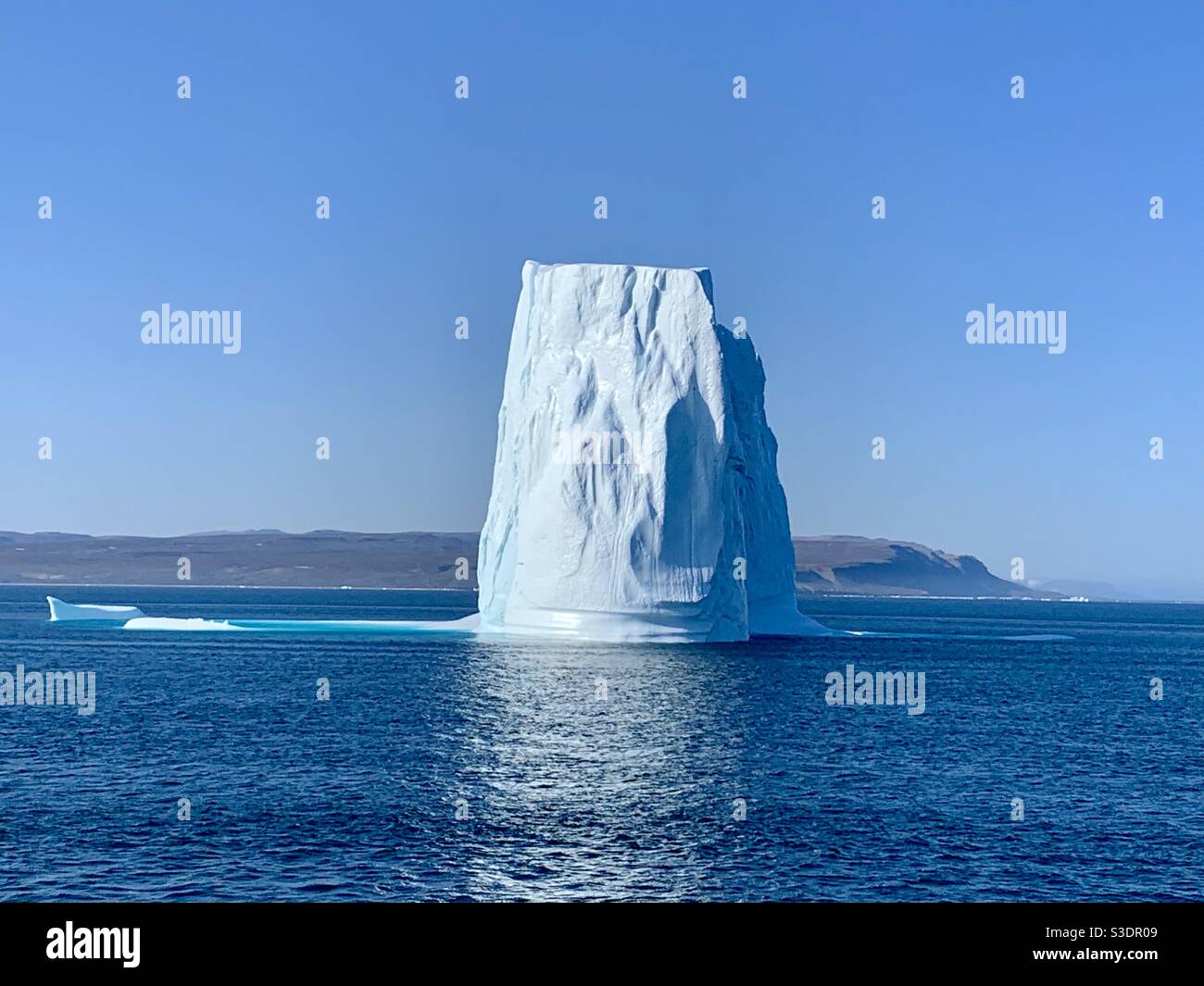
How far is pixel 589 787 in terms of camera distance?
22.6 metres

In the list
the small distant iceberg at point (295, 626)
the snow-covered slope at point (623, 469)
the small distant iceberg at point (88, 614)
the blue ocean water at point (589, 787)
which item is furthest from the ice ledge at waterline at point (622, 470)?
the small distant iceberg at point (88, 614)

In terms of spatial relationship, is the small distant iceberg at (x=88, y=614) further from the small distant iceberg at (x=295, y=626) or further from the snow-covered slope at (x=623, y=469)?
the snow-covered slope at (x=623, y=469)

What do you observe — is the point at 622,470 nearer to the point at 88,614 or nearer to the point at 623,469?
the point at 623,469

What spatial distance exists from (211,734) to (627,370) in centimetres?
2264

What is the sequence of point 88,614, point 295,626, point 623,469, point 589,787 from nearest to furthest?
point 589,787
point 623,469
point 295,626
point 88,614

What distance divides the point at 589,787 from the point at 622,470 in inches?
934

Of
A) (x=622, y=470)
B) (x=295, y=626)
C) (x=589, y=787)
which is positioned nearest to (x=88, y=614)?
(x=295, y=626)

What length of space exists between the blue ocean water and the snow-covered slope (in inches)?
108

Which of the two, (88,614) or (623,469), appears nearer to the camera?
(623,469)

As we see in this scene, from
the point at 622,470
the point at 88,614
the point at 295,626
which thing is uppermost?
the point at 622,470

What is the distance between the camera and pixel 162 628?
2522 inches

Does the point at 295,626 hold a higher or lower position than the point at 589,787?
lower

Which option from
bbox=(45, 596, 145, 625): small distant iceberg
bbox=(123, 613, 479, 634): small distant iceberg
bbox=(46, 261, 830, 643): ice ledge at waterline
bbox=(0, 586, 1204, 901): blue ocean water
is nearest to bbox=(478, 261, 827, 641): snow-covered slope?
bbox=(46, 261, 830, 643): ice ledge at waterline
